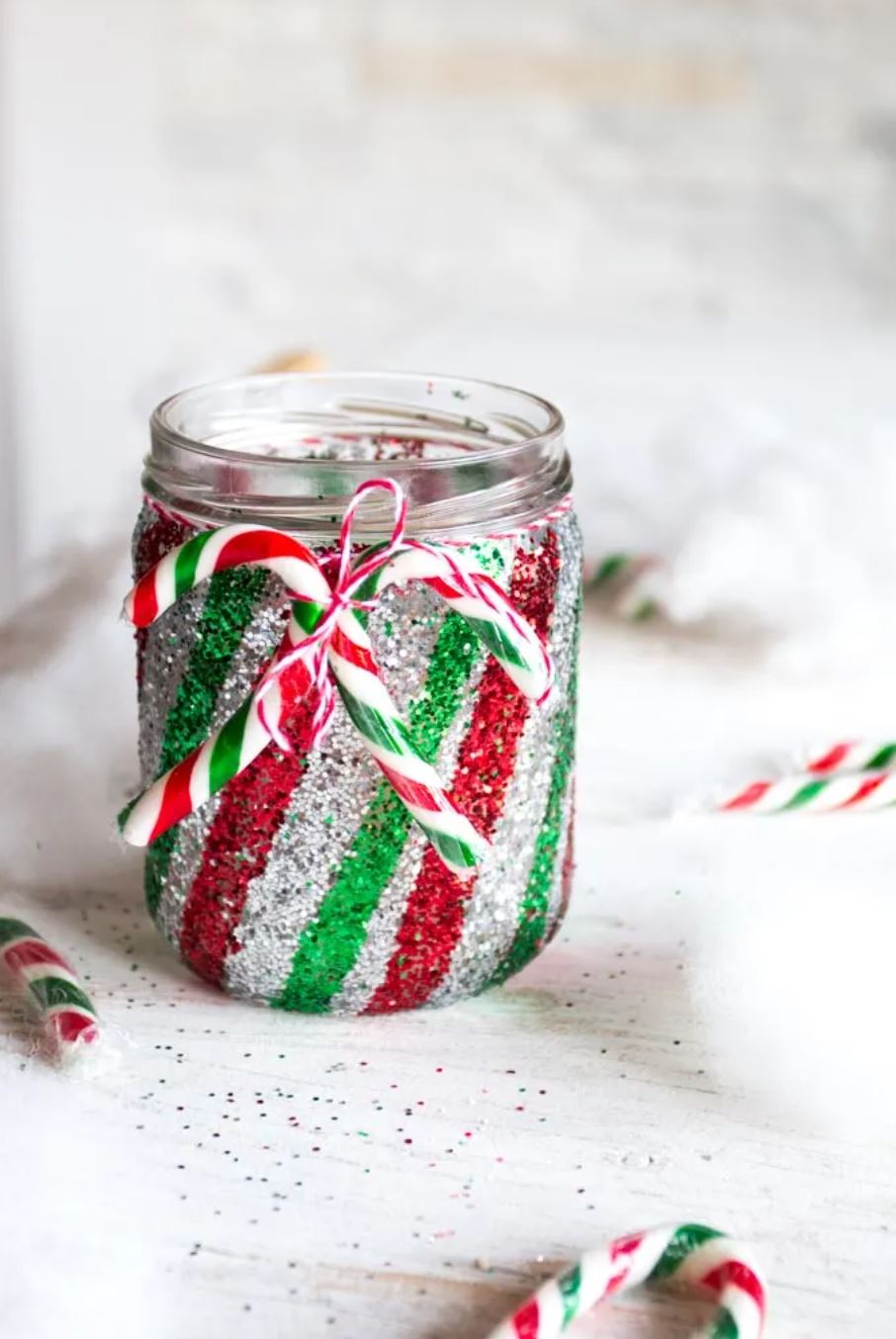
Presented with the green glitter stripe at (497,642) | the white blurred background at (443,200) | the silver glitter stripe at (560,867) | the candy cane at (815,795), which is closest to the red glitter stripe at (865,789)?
the candy cane at (815,795)

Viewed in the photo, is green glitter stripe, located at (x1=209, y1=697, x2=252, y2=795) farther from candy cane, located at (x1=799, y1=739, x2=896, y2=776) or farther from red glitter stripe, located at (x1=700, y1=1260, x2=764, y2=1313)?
candy cane, located at (x1=799, y1=739, x2=896, y2=776)

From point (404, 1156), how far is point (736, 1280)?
127mm

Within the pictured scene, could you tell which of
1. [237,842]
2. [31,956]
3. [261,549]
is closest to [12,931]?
[31,956]

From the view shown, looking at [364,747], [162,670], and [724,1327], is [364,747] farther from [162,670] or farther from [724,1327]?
[724,1327]

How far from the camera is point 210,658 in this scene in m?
0.58

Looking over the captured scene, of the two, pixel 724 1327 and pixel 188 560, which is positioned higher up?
pixel 188 560

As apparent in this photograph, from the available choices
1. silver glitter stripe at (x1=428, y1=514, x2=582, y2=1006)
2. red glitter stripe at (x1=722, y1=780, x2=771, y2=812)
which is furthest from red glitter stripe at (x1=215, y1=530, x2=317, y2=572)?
red glitter stripe at (x1=722, y1=780, x2=771, y2=812)

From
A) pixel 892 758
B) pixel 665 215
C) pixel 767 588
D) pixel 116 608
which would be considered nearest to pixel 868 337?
pixel 665 215

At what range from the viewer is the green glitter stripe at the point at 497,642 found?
1.78 ft

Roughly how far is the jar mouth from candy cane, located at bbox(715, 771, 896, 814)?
0.26 m

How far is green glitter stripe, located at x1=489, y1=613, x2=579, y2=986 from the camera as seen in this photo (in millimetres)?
624

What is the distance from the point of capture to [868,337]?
7.03 feet

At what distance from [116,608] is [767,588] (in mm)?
439

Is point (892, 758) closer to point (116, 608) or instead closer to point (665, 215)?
point (116, 608)
